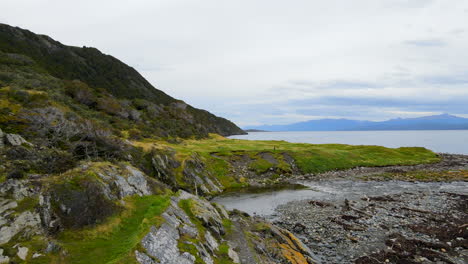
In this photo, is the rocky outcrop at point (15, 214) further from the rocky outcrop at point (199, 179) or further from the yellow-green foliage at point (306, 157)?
the yellow-green foliage at point (306, 157)

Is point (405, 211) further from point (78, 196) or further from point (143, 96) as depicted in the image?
point (143, 96)

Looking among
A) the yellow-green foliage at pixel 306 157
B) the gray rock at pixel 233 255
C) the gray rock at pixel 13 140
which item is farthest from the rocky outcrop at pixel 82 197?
the yellow-green foliage at pixel 306 157

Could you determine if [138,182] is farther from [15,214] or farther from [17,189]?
[15,214]

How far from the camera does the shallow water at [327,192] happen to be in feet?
118

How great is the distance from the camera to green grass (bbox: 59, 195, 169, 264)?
426 inches

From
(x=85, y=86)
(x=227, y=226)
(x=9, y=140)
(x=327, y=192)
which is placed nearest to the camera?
(x=9, y=140)

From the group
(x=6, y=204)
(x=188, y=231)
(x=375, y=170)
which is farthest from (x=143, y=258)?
(x=375, y=170)

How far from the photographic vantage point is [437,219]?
26.6 meters

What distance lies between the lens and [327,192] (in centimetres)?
4278

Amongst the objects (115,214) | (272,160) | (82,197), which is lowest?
(272,160)

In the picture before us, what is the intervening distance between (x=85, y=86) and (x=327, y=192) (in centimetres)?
7995

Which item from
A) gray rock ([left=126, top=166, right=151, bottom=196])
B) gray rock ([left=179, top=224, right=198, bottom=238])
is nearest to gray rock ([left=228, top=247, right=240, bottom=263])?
gray rock ([left=179, top=224, right=198, bottom=238])

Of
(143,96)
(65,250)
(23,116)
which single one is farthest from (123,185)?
(143,96)

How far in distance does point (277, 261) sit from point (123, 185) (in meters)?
11.6
